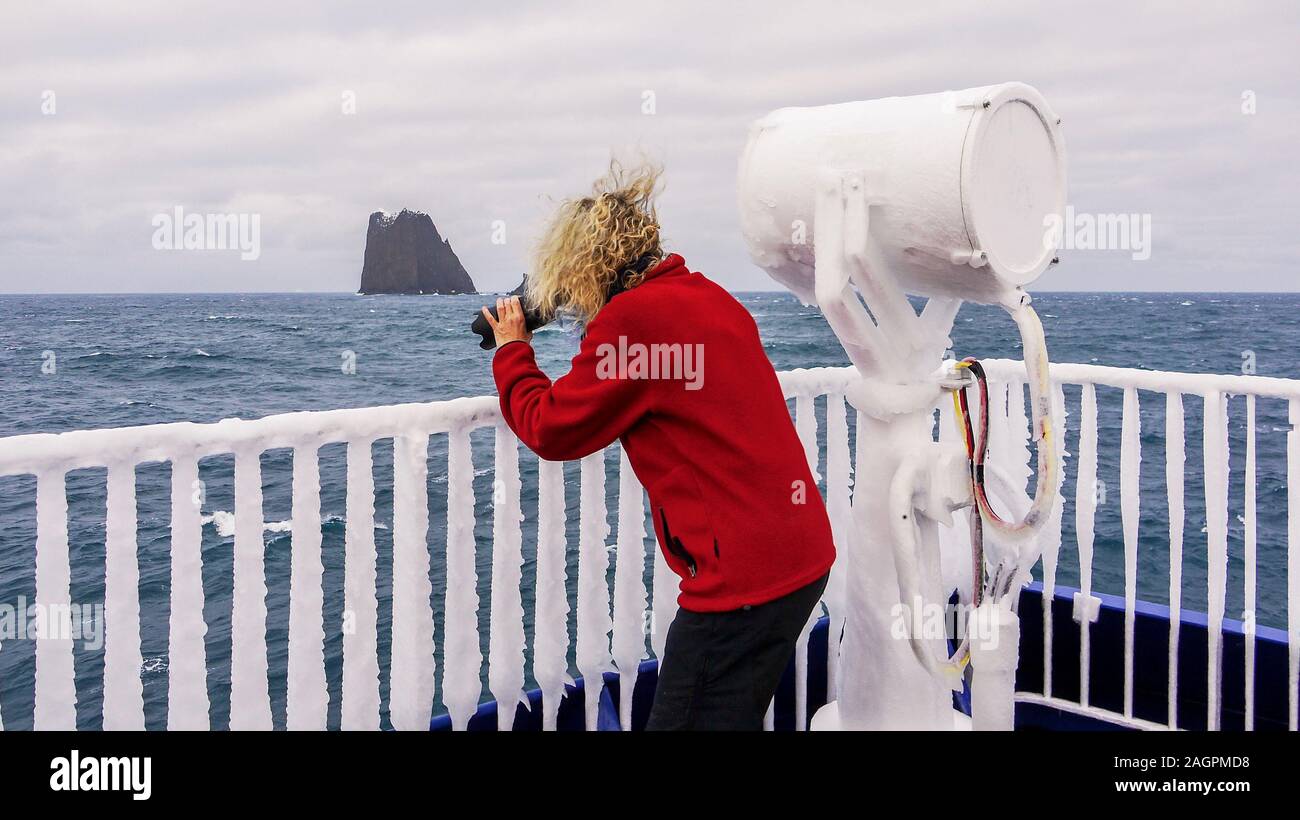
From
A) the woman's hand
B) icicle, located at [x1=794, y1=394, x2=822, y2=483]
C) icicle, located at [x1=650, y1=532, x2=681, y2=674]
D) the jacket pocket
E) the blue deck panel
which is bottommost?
the blue deck panel

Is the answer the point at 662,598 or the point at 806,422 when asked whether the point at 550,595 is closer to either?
the point at 662,598

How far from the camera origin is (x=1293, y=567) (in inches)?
114

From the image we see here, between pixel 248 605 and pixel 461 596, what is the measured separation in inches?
20.6

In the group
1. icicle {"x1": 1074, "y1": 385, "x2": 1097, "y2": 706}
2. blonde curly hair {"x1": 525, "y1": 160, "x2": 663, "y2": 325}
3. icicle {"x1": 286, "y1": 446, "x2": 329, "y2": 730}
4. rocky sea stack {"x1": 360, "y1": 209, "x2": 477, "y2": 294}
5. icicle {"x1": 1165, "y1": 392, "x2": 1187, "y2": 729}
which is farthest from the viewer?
rocky sea stack {"x1": 360, "y1": 209, "x2": 477, "y2": 294}

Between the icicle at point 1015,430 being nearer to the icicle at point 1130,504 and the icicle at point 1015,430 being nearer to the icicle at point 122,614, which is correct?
the icicle at point 1130,504

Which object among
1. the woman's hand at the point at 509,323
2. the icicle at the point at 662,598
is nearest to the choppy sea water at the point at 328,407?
the woman's hand at the point at 509,323

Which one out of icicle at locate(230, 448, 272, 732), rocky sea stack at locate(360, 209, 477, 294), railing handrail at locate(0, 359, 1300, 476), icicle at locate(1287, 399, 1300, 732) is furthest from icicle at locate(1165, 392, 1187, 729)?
rocky sea stack at locate(360, 209, 477, 294)

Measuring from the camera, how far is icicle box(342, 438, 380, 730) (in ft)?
7.41

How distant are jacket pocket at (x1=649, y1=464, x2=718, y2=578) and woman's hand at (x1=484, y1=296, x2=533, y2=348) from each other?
19.3 inches

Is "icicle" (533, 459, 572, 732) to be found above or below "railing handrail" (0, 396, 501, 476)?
below

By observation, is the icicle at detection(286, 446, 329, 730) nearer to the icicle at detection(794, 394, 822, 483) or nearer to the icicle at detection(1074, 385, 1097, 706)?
the icicle at detection(794, 394, 822, 483)

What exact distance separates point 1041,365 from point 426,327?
75.7 metres

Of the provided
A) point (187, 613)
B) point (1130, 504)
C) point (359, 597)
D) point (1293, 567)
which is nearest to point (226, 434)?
point (187, 613)

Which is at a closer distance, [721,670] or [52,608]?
[52,608]
